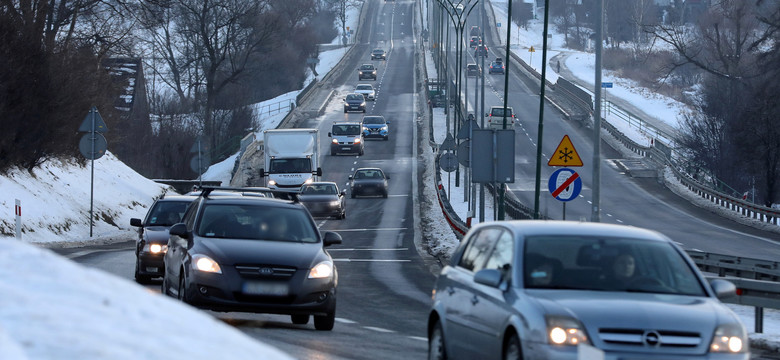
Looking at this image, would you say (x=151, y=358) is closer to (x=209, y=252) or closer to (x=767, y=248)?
(x=209, y=252)

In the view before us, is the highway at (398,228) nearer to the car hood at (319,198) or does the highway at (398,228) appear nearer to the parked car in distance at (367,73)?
the car hood at (319,198)

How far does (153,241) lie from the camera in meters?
19.6

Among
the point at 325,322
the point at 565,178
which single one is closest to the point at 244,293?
the point at 325,322

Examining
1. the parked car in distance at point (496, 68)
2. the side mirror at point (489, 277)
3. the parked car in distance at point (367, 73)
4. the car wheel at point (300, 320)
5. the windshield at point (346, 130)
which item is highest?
the parked car in distance at point (496, 68)

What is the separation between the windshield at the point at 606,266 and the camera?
838 centimetres

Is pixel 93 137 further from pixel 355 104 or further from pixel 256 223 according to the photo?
pixel 355 104

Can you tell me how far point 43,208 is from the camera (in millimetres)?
32406

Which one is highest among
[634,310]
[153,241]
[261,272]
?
[634,310]

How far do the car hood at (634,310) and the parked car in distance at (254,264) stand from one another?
5048mm

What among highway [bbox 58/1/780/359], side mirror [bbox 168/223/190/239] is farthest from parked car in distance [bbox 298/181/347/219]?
side mirror [bbox 168/223/190/239]

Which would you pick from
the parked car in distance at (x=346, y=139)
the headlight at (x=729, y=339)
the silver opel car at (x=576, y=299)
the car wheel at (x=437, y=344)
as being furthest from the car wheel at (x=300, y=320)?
the parked car in distance at (x=346, y=139)

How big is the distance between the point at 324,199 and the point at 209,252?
2901cm

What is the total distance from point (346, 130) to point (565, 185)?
41825 millimetres

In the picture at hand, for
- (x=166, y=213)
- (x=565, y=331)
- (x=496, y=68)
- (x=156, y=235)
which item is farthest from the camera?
(x=496, y=68)
